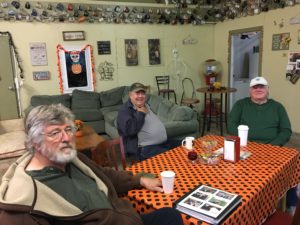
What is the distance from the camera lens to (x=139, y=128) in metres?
2.50

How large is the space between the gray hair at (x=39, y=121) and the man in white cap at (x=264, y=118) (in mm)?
1755

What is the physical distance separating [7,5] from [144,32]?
266 centimetres

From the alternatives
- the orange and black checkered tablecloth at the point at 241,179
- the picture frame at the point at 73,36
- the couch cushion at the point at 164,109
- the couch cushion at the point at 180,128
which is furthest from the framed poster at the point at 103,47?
the orange and black checkered tablecloth at the point at 241,179

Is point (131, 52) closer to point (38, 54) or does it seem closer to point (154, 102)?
point (154, 102)

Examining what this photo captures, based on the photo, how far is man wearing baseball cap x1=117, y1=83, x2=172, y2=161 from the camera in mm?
2463

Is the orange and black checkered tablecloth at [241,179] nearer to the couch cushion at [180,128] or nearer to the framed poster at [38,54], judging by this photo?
the couch cushion at [180,128]

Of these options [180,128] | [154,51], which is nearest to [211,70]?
[154,51]

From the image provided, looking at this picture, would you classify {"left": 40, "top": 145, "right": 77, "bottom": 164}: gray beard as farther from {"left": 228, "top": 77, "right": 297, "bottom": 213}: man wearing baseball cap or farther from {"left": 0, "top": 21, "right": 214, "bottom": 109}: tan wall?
{"left": 0, "top": 21, "right": 214, "bottom": 109}: tan wall

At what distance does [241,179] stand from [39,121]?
110 cm

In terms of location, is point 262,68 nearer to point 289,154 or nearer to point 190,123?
point 190,123

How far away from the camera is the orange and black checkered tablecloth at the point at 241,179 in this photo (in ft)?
4.29

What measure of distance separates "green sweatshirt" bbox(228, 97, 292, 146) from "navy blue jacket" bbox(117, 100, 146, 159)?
35.6 inches

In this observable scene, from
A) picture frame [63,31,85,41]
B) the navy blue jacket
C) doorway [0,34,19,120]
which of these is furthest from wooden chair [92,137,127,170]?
picture frame [63,31,85,41]

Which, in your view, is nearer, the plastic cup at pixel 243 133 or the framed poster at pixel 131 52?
the plastic cup at pixel 243 133
